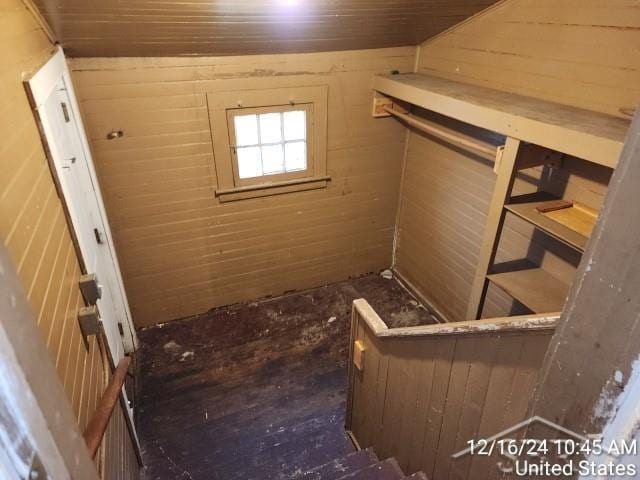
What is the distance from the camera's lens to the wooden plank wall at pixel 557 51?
2.08 meters

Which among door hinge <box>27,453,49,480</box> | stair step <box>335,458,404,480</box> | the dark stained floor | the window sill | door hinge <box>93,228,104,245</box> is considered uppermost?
door hinge <box>27,453,49,480</box>

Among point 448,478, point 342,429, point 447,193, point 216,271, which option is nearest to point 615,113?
point 447,193

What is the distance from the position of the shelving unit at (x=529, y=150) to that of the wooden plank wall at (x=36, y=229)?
Result: 2.17m

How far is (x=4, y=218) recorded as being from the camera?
3.54 ft

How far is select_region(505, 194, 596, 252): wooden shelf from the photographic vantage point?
211 centimetres

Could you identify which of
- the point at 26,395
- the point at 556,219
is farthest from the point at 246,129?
the point at 26,395

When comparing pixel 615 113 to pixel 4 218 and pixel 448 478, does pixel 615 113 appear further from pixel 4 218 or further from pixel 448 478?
pixel 4 218

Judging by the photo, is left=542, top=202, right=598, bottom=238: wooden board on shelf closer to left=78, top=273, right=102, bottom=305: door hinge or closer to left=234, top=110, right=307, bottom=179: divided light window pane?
left=234, top=110, right=307, bottom=179: divided light window pane

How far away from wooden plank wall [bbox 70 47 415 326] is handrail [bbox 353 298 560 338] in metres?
1.75

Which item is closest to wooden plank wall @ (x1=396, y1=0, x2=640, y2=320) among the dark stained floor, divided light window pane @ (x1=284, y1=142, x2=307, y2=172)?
the dark stained floor

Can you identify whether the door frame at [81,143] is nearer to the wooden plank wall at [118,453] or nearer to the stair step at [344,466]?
the wooden plank wall at [118,453]

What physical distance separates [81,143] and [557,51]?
2.85 m

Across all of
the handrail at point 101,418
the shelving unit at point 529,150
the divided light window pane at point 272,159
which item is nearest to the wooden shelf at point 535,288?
the shelving unit at point 529,150

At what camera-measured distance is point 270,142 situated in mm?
3365
